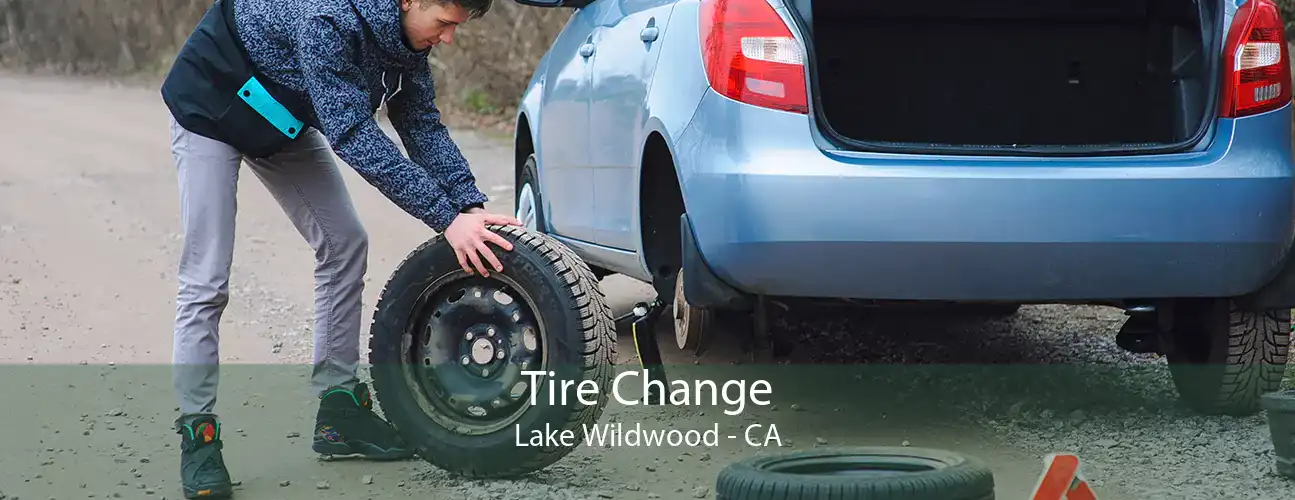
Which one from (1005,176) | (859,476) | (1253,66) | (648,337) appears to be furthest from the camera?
(648,337)

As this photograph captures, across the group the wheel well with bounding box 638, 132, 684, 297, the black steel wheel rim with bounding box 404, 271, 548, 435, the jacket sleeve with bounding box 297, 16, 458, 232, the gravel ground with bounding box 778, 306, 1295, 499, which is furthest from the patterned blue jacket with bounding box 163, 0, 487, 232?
the gravel ground with bounding box 778, 306, 1295, 499

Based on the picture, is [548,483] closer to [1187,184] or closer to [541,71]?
[1187,184]

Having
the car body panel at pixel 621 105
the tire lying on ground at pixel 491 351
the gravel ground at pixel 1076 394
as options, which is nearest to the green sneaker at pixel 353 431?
the tire lying on ground at pixel 491 351

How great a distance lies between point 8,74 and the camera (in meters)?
21.1

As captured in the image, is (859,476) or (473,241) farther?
(473,241)

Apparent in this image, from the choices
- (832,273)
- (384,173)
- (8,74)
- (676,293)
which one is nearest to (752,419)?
(676,293)

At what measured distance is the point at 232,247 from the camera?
497 centimetres

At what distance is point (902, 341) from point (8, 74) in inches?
642

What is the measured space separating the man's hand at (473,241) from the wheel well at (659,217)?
980 mm

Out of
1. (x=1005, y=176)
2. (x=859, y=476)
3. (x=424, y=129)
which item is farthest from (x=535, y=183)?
(x=859, y=476)

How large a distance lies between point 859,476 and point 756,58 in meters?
1.47

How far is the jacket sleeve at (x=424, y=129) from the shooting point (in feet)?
16.2

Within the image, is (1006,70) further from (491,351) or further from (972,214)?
(491,351)

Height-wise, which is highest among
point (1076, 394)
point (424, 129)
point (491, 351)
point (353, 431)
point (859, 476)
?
point (424, 129)
